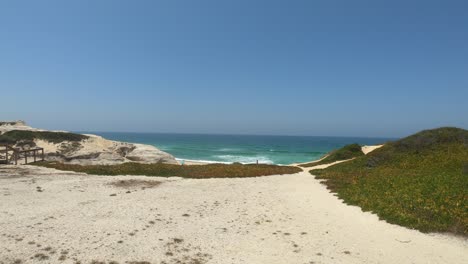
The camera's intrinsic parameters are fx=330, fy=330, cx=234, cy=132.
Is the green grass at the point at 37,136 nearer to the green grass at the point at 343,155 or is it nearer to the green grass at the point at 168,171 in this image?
the green grass at the point at 168,171

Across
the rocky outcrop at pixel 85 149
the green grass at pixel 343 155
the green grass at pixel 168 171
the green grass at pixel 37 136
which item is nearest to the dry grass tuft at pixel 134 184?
the green grass at pixel 168 171

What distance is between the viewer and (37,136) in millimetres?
54156

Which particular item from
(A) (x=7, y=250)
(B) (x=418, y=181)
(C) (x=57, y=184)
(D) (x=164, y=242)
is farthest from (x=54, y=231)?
(B) (x=418, y=181)

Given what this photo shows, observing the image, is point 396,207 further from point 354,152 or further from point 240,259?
point 354,152

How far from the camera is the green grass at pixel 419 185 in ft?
Answer: 52.9

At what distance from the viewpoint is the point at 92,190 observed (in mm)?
24703

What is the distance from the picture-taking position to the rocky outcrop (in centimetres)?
4844

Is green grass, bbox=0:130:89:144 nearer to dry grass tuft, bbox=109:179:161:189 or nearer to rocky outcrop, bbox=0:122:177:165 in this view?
rocky outcrop, bbox=0:122:177:165

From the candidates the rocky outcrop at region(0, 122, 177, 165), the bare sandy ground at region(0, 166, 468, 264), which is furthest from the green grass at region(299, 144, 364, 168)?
the bare sandy ground at region(0, 166, 468, 264)

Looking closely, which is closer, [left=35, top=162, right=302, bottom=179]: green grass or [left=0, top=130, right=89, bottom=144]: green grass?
[left=35, top=162, right=302, bottom=179]: green grass

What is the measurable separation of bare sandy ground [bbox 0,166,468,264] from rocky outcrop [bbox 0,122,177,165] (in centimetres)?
2422

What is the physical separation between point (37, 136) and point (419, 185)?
55.0 metres

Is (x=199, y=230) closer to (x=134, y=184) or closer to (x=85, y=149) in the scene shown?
(x=134, y=184)

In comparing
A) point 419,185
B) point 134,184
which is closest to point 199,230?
point 134,184
